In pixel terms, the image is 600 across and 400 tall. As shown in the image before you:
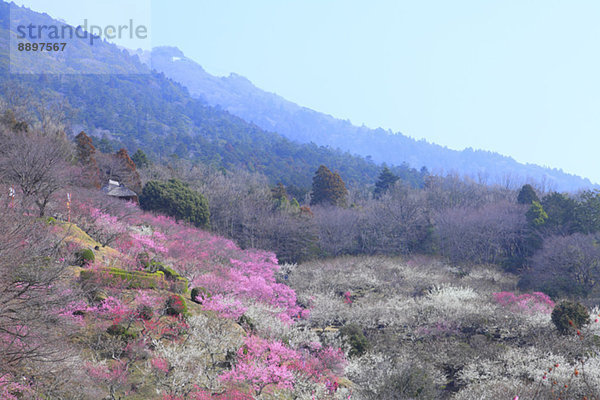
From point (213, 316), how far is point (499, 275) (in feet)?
71.8

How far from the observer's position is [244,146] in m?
95.9

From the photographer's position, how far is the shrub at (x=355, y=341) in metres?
13.4

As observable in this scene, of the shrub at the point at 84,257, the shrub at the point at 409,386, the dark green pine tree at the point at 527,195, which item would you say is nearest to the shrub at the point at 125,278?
the shrub at the point at 84,257

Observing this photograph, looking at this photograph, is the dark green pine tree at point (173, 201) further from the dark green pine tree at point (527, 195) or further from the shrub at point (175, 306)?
the dark green pine tree at point (527, 195)

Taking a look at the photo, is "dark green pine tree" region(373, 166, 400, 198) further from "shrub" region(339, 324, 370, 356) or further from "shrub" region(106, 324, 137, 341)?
"shrub" region(106, 324, 137, 341)

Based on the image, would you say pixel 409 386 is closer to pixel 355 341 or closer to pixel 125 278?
pixel 355 341

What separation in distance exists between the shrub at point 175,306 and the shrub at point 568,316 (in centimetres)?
1336

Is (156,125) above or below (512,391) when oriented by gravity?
above

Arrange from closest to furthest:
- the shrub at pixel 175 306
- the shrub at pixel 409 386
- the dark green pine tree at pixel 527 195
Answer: the shrub at pixel 409 386
the shrub at pixel 175 306
the dark green pine tree at pixel 527 195

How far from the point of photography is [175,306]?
11391 mm

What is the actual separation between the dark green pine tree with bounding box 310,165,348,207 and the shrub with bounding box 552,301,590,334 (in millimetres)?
27987

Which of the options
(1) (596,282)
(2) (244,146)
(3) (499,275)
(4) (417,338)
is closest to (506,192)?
(3) (499,275)

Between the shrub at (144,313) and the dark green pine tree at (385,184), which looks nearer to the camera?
the shrub at (144,313)

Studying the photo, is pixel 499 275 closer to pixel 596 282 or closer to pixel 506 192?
pixel 596 282
